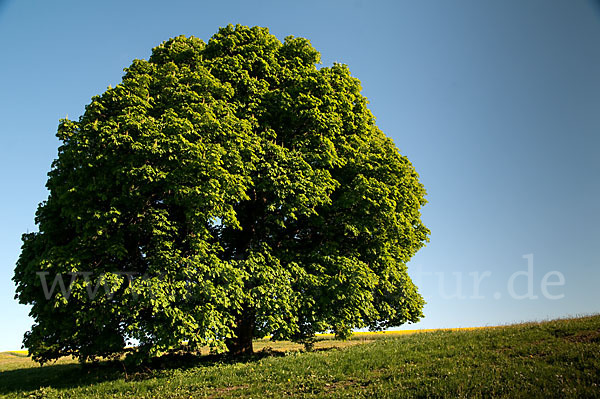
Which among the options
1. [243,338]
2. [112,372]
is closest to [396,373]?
[243,338]

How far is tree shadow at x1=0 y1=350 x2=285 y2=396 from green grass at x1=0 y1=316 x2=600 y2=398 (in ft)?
0.26

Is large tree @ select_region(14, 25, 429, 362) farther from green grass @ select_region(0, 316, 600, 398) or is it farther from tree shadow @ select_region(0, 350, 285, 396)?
green grass @ select_region(0, 316, 600, 398)

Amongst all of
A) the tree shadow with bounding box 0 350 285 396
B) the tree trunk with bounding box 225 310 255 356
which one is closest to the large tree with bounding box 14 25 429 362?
the tree trunk with bounding box 225 310 255 356

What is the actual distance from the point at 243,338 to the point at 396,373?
11.1 meters

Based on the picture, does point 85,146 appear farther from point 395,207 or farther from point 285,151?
point 395,207

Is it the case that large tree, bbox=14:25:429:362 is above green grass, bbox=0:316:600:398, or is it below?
above

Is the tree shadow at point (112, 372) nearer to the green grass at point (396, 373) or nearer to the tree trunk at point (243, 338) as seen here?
the green grass at point (396, 373)

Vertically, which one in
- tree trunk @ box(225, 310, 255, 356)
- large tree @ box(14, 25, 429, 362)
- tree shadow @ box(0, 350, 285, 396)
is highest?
large tree @ box(14, 25, 429, 362)

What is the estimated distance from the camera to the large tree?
1762cm

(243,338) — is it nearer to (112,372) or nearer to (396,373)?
(112,372)

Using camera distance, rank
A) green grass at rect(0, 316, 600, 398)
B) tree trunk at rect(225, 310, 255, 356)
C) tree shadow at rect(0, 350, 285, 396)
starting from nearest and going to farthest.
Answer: green grass at rect(0, 316, 600, 398) < tree shadow at rect(0, 350, 285, 396) < tree trunk at rect(225, 310, 255, 356)

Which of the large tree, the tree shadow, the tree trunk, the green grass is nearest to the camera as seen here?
the green grass

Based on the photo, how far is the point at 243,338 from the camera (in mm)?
22609

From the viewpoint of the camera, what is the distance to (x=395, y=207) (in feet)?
74.5
